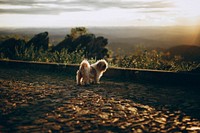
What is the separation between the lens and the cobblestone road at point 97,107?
646cm

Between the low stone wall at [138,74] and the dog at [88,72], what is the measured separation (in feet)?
5.09

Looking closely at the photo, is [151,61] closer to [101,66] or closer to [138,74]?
[138,74]

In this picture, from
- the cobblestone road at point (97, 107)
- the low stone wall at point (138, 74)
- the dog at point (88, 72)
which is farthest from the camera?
the dog at point (88, 72)

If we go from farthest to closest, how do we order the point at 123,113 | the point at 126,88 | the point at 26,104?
the point at 126,88 < the point at 26,104 < the point at 123,113

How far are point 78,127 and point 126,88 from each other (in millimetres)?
4992

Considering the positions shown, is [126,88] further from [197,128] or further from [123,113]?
[197,128]

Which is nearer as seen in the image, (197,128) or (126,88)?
(197,128)

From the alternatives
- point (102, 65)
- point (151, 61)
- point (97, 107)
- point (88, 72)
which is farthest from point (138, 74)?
point (97, 107)

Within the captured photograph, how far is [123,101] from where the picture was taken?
29.2 feet

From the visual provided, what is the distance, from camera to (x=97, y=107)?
8.12 metres

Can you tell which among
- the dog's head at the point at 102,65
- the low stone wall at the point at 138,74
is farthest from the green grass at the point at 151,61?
the dog's head at the point at 102,65

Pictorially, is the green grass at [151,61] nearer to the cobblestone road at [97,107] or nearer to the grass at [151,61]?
the grass at [151,61]

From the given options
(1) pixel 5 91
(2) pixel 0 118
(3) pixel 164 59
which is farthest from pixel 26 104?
(3) pixel 164 59

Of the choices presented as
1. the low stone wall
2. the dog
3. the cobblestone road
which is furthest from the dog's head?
the low stone wall
